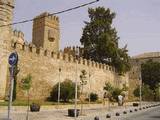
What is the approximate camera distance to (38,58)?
33.1 m

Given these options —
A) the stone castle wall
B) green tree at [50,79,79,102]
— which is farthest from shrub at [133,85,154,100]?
green tree at [50,79,79,102]

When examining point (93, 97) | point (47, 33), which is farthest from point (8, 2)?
point (47, 33)

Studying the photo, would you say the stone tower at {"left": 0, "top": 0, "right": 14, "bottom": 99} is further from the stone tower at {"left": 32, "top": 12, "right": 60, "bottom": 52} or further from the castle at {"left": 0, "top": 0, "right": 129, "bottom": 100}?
the stone tower at {"left": 32, "top": 12, "right": 60, "bottom": 52}

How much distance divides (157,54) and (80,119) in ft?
288

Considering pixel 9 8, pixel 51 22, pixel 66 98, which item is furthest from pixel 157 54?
pixel 9 8

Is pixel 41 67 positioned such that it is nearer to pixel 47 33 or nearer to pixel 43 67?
pixel 43 67

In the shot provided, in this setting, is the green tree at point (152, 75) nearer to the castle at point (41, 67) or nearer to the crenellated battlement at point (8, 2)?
the castle at point (41, 67)

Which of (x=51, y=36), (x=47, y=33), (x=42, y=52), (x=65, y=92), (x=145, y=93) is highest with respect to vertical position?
(x=47, y=33)

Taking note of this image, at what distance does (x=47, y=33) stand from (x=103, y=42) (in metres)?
12.3

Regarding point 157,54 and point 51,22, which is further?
point 157,54

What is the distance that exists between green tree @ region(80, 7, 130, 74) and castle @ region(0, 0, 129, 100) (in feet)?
6.46

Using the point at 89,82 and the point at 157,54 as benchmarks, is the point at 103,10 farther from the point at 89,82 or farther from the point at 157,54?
the point at 157,54

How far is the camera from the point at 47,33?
190ft

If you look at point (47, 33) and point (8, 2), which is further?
point (47, 33)
